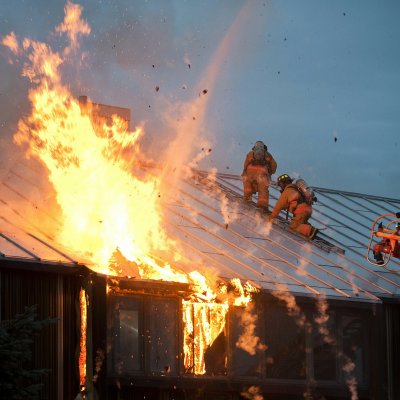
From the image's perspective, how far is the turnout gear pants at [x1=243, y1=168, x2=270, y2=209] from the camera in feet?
95.5

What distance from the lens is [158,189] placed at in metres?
26.5

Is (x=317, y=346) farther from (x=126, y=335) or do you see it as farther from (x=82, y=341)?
(x=82, y=341)

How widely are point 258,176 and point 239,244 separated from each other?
4835 millimetres

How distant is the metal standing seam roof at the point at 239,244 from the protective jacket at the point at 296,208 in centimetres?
40

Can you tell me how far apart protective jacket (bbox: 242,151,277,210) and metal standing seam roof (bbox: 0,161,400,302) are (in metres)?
0.39

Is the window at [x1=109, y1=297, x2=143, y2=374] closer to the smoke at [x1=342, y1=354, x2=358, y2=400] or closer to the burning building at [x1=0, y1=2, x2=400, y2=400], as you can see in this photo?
the burning building at [x1=0, y1=2, x2=400, y2=400]

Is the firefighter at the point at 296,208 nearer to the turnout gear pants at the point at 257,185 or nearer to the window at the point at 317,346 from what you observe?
the turnout gear pants at the point at 257,185

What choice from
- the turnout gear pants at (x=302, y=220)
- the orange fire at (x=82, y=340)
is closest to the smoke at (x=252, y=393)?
the orange fire at (x=82, y=340)

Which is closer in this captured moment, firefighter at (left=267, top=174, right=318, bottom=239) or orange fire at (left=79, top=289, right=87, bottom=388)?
orange fire at (left=79, top=289, right=87, bottom=388)

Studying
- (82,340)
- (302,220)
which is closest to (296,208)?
(302,220)

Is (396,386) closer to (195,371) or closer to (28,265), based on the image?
(195,371)

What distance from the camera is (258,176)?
29.3 metres

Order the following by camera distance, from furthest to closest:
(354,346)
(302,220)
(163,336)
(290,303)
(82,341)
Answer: (302,220) < (354,346) < (290,303) < (163,336) < (82,341)

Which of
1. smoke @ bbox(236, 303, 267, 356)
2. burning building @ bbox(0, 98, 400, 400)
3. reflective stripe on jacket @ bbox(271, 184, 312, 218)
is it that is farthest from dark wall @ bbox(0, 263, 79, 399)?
reflective stripe on jacket @ bbox(271, 184, 312, 218)
